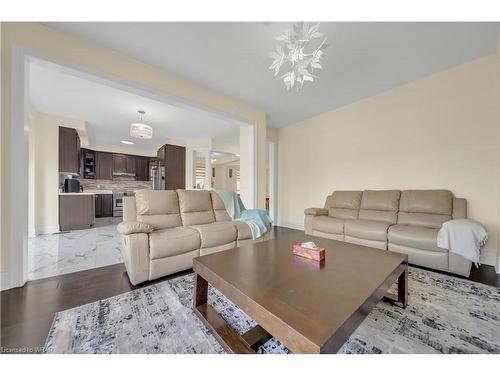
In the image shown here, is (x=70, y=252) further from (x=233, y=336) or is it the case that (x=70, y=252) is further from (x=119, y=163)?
(x=119, y=163)

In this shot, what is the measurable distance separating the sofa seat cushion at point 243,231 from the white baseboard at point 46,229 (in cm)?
392

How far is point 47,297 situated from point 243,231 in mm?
1902

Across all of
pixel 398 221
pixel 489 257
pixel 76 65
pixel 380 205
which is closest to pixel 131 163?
pixel 76 65

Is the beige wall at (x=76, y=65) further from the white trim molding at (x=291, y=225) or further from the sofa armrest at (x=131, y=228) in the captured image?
the white trim molding at (x=291, y=225)

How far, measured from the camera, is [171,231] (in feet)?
6.89

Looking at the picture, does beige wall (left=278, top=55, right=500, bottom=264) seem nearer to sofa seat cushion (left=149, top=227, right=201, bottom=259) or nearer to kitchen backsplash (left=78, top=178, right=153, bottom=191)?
sofa seat cushion (left=149, top=227, right=201, bottom=259)

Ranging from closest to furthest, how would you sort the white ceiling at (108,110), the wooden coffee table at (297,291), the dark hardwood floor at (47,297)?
the wooden coffee table at (297,291) → the dark hardwood floor at (47,297) → the white ceiling at (108,110)

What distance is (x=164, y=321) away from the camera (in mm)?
1264

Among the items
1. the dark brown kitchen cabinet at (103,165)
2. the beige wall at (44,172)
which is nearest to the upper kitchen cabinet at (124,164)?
the dark brown kitchen cabinet at (103,165)

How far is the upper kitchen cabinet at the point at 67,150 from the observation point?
402 cm

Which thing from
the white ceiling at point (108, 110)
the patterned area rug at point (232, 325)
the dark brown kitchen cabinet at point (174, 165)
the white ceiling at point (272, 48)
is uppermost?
the white ceiling at point (272, 48)

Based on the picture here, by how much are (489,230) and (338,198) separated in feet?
5.79

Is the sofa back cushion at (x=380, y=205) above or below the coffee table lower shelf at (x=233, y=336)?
above
